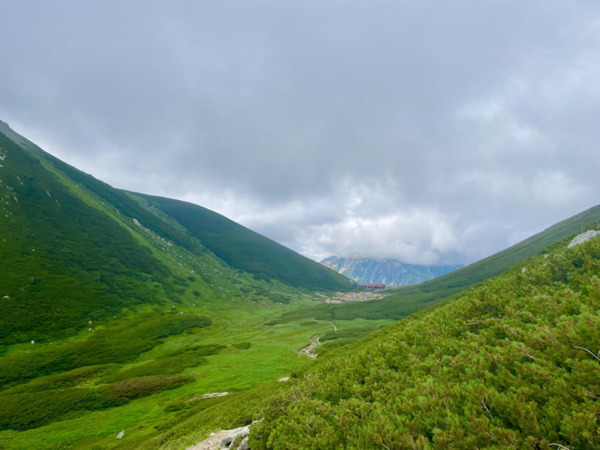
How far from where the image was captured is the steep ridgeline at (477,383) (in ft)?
20.1

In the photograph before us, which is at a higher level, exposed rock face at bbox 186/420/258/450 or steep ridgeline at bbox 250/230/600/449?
steep ridgeline at bbox 250/230/600/449

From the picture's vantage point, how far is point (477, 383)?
7871 mm

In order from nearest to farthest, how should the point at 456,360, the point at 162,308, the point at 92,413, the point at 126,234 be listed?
1. the point at 456,360
2. the point at 92,413
3. the point at 162,308
4. the point at 126,234

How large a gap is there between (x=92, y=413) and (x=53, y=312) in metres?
54.1

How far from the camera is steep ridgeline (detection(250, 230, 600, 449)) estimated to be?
614 centimetres

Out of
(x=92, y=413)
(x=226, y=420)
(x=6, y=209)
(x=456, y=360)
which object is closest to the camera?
(x=456, y=360)

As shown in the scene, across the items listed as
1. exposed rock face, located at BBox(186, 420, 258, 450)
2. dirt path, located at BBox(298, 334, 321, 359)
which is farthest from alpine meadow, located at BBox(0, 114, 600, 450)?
dirt path, located at BBox(298, 334, 321, 359)

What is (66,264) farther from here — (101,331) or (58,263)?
(101,331)

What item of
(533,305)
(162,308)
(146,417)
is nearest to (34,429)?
(146,417)

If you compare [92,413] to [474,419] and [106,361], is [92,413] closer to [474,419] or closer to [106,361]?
[106,361]

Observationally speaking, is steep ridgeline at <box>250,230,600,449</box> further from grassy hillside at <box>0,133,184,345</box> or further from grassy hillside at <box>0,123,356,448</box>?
grassy hillside at <box>0,133,184,345</box>

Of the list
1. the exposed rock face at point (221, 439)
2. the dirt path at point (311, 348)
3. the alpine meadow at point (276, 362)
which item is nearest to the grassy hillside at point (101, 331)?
the alpine meadow at point (276, 362)

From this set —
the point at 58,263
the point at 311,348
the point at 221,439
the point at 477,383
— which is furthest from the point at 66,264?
the point at 477,383

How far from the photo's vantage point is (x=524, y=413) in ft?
20.3
